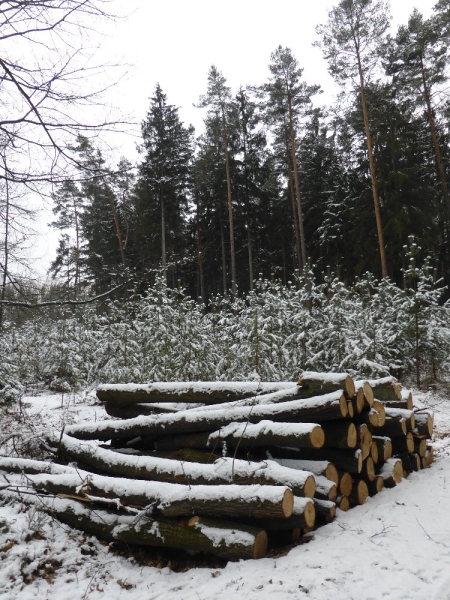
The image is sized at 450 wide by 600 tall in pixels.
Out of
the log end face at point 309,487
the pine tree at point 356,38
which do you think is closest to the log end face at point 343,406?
the log end face at point 309,487

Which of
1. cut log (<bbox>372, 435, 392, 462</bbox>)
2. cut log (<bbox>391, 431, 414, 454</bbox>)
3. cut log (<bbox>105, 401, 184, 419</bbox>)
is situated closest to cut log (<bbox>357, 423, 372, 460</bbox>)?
cut log (<bbox>372, 435, 392, 462</bbox>)

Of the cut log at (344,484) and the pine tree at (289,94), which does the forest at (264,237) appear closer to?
the pine tree at (289,94)

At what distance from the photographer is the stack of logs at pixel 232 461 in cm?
457

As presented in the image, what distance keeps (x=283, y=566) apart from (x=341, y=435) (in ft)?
5.80

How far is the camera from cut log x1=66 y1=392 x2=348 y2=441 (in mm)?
5328

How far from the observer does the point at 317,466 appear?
5.32 meters

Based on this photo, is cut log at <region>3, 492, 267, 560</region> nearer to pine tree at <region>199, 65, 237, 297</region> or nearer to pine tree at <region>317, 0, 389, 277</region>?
pine tree at <region>317, 0, 389, 277</region>

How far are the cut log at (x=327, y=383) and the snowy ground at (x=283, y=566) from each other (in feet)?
4.67

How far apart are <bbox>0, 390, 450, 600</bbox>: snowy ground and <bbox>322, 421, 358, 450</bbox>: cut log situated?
78 centimetres

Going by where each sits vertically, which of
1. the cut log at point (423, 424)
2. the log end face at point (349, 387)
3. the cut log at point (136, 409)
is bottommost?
the cut log at point (423, 424)

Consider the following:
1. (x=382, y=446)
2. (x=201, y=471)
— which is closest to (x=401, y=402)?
(x=382, y=446)

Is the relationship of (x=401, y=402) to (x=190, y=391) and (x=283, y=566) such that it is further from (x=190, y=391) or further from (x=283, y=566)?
(x=283, y=566)

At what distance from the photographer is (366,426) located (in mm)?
5805

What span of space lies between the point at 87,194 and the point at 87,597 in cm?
431
